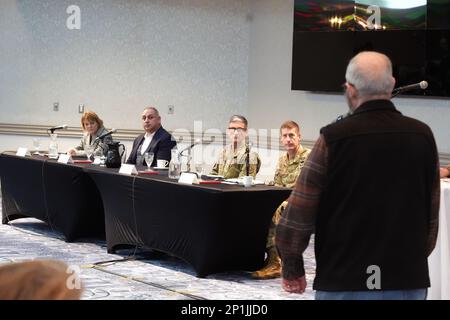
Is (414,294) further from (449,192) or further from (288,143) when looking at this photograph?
(288,143)

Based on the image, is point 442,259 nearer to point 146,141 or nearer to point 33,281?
point 33,281

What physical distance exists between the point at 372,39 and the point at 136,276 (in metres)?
3.90

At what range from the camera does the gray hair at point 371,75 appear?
265cm

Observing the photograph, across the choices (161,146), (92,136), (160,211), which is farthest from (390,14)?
(160,211)

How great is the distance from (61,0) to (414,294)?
858 cm

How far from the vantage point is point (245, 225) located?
5938mm

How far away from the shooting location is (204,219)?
5848 millimetres

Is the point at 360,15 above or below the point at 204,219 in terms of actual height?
above

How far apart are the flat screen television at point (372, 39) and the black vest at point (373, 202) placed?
5535 millimetres

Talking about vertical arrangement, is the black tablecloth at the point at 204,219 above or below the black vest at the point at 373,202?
below

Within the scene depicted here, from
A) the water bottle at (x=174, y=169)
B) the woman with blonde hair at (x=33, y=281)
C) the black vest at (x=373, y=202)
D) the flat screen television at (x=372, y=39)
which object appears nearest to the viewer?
the woman with blonde hair at (x=33, y=281)

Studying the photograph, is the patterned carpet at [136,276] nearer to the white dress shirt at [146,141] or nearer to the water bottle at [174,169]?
the water bottle at [174,169]

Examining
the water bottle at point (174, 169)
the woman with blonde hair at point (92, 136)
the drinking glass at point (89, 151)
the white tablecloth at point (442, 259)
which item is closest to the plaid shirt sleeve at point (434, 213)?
the white tablecloth at point (442, 259)

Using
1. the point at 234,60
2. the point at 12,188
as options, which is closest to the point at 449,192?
the point at 12,188
